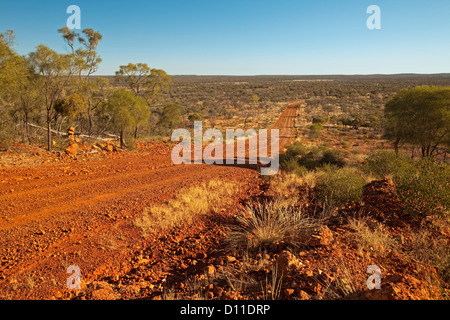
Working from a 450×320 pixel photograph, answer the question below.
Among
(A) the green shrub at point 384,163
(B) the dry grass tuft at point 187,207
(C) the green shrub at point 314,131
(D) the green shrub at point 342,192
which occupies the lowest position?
(B) the dry grass tuft at point 187,207

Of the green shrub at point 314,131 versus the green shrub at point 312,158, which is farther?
the green shrub at point 314,131

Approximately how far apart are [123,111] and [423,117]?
15724 millimetres

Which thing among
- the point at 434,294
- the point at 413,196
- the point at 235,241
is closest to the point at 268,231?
the point at 235,241

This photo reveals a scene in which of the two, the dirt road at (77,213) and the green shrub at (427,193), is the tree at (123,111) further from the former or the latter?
the green shrub at (427,193)

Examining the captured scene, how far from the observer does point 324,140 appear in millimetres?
21625

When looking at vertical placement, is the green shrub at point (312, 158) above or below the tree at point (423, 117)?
below

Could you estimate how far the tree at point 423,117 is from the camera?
1184cm

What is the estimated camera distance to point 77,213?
6367 mm

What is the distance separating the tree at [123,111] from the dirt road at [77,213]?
11.3 feet

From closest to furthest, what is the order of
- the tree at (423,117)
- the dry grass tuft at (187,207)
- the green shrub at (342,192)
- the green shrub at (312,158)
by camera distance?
the dry grass tuft at (187,207) < the green shrub at (342,192) < the tree at (423,117) < the green shrub at (312,158)

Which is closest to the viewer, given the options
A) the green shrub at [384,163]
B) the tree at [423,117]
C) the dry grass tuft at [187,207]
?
the dry grass tuft at [187,207]

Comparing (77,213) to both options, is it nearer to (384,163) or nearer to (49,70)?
(49,70)

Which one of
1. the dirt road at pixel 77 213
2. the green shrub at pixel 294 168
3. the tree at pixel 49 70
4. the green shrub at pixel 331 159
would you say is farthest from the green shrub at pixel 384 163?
the tree at pixel 49 70
